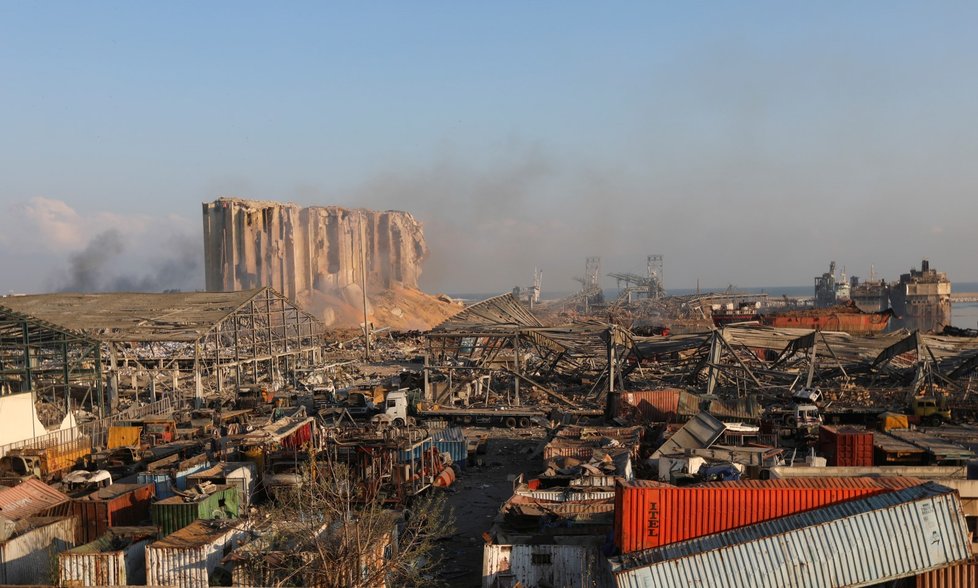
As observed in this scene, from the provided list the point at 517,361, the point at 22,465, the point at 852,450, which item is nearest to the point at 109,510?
the point at 22,465

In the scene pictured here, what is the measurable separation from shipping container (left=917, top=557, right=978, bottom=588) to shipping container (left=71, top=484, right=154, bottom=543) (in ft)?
46.7

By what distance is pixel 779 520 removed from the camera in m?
13.3

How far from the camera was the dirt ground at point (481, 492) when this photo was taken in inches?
640

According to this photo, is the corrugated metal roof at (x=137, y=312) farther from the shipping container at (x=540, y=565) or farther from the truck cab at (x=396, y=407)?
the shipping container at (x=540, y=565)

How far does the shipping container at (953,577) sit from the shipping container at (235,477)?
12.3 meters

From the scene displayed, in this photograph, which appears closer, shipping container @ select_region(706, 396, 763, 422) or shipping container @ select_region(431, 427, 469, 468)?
shipping container @ select_region(431, 427, 469, 468)

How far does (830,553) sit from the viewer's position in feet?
41.6

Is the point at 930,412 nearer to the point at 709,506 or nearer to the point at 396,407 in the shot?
the point at 396,407

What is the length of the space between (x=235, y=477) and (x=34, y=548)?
4.55 m

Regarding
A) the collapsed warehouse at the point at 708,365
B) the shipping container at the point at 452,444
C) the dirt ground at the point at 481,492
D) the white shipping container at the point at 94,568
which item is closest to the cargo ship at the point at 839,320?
the collapsed warehouse at the point at 708,365

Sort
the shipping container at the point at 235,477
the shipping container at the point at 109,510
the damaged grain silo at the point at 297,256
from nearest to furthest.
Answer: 1. the shipping container at the point at 109,510
2. the shipping container at the point at 235,477
3. the damaged grain silo at the point at 297,256

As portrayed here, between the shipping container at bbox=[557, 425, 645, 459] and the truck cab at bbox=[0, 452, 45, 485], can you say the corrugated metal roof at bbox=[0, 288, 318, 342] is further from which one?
the shipping container at bbox=[557, 425, 645, 459]

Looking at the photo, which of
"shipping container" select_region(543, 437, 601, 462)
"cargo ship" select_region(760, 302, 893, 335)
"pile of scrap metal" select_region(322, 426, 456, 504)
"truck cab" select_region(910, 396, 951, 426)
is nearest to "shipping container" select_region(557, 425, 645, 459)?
"shipping container" select_region(543, 437, 601, 462)

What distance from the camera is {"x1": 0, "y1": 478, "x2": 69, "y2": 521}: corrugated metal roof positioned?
16859 millimetres
